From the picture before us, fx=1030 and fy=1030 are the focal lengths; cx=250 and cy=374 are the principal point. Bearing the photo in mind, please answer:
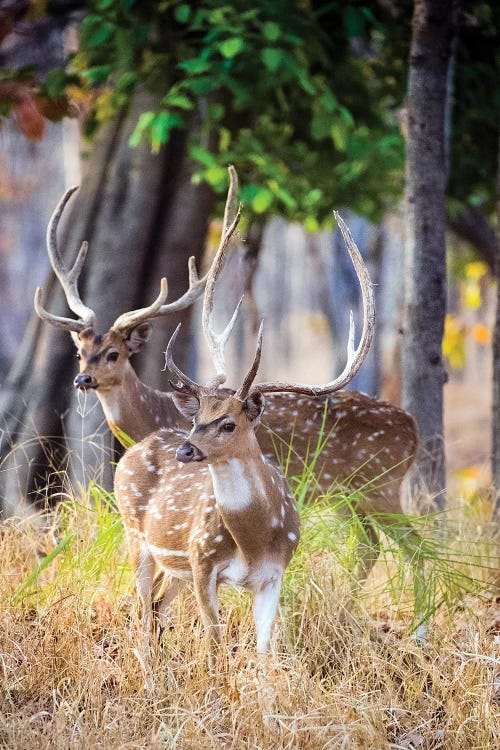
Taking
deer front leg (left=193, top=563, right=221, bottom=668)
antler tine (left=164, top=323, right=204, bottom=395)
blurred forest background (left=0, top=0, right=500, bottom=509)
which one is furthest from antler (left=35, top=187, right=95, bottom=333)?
deer front leg (left=193, top=563, right=221, bottom=668)

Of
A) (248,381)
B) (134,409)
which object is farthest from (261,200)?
(248,381)

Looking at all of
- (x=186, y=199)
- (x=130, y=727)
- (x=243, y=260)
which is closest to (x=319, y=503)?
(x=130, y=727)

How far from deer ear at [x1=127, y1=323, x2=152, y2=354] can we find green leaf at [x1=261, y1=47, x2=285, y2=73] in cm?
178

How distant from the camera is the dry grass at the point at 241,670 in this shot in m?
3.71

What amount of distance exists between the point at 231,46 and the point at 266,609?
3.57m

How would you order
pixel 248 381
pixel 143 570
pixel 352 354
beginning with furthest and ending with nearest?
pixel 143 570 < pixel 352 354 < pixel 248 381

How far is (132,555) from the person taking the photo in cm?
475

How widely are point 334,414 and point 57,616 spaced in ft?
6.67

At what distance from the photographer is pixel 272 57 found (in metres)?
6.29

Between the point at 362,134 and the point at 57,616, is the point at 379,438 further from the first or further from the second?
the point at 362,134

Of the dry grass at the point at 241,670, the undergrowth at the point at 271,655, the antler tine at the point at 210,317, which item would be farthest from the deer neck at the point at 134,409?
the antler tine at the point at 210,317

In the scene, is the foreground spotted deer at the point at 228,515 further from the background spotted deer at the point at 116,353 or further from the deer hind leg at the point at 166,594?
the background spotted deer at the point at 116,353

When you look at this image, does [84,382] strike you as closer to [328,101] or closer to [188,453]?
[188,453]

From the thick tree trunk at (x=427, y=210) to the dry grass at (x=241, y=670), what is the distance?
1.68 metres
